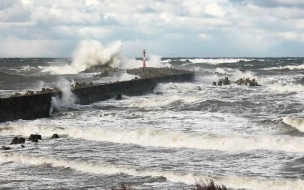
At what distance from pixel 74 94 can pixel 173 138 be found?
10.0m

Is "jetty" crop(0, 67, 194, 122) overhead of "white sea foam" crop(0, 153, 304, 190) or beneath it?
overhead

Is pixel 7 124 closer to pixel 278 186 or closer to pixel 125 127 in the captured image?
pixel 125 127

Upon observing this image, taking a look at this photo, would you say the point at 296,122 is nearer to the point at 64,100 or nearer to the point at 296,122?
the point at 296,122

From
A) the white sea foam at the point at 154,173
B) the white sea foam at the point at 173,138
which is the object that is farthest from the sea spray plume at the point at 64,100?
the white sea foam at the point at 154,173

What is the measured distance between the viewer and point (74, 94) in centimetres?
2516

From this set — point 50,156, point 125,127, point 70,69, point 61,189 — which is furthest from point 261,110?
point 70,69

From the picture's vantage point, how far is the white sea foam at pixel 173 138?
1490 centimetres

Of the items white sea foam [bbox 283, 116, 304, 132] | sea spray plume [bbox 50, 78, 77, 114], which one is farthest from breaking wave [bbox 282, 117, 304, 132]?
sea spray plume [bbox 50, 78, 77, 114]

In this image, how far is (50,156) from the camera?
1359 cm

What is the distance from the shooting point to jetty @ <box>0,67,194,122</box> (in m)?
19.6

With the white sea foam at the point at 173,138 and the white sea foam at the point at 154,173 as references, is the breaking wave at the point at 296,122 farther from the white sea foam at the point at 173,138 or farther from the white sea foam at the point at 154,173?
the white sea foam at the point at 154,173

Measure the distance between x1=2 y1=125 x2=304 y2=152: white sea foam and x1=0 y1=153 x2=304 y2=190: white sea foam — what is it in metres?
3.52

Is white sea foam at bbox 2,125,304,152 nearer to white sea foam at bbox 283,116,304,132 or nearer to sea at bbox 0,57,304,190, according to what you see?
sea at bbox 0,57,304,190

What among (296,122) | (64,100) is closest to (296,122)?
(296,122)
